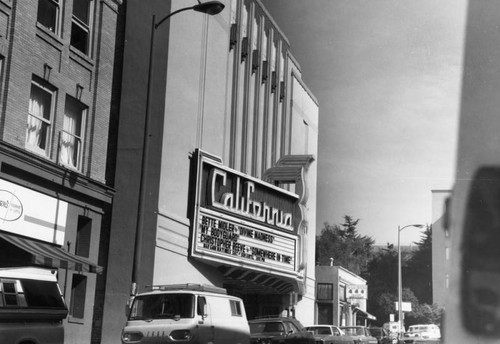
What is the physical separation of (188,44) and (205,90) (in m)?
1.95

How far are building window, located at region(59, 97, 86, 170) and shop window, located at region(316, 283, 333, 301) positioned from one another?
2736cm

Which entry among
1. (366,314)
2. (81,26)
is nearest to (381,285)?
(366,314)

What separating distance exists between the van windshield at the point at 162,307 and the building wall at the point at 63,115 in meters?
5.03

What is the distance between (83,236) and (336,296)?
89.0 ft

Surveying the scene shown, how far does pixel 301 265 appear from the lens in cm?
2981

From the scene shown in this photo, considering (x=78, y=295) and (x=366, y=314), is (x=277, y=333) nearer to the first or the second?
(x=78, y=295)

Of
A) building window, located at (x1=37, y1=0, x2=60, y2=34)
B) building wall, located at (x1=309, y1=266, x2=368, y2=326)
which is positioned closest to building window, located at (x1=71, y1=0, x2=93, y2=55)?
building window, located at (x1=37, y1=0, x2=60, y2=34)

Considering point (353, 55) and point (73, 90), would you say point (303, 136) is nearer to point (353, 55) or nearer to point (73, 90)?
point (73, 90)

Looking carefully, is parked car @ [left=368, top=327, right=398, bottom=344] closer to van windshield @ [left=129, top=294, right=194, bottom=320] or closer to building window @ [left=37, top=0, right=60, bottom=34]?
van windshield @ [left=129, top=294, right=194, bottom=320]

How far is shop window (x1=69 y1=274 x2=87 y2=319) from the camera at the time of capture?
1805 cm

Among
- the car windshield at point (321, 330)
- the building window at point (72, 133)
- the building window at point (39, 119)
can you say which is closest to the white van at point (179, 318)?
the building window at point (39, 119)

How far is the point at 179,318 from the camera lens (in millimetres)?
12391

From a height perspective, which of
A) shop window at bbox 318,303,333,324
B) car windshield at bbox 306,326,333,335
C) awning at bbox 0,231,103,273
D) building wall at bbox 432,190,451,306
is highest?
awning at bbox 0,231,103,273

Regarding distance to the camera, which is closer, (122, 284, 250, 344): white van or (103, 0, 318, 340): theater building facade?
(122, 284, 250, 344): white van
